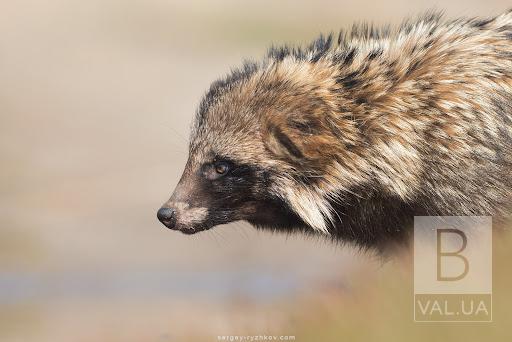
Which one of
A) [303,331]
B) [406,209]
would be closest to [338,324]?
[303,331]

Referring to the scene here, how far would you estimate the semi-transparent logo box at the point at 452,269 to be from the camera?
621 centimetres

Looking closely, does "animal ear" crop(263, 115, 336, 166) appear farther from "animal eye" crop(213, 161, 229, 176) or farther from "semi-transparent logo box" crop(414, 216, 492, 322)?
"semi-transparent logo box" crop(414, 216, 492, 322)

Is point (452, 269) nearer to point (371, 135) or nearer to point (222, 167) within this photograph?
point (371, 135)

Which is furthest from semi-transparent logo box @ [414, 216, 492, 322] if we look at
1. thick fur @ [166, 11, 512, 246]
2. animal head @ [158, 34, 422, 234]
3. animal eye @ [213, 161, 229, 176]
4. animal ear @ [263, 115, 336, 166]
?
animal eye @ [213, 161, 229, 176]

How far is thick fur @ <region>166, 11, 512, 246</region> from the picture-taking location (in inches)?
327

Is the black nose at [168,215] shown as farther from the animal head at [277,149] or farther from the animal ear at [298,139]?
the animal ear at [298,139]

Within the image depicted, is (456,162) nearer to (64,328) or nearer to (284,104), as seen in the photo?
(284,104)

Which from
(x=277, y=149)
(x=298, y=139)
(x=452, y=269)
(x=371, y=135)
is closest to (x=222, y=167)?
(x=277, y=149)

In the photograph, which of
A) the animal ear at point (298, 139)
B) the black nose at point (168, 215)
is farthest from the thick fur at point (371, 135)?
the black nose at point (168, 215)

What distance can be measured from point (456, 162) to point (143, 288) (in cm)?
659

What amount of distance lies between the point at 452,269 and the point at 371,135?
1331 millimetres

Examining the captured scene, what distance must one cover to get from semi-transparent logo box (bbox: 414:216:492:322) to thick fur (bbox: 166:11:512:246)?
130 millimetres

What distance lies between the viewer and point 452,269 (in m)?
7.62

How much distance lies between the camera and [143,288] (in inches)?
547
